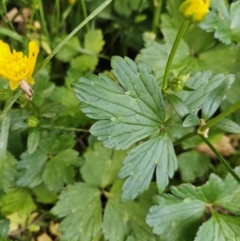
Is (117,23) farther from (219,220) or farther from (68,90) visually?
(219,220)

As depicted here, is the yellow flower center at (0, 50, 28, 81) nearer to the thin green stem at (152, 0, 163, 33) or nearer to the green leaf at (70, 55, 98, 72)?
the green leaf at (70, 55, 98, 72)

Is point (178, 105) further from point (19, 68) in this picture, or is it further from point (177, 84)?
point (19, 68)

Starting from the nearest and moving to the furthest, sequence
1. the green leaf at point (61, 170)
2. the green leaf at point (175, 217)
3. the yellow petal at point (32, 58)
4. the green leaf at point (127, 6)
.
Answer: the yellow petal at point (32, 58), the green leaf at point (175, 217), the green leaf at point (61, 170), the green leaf at point (127, 6)

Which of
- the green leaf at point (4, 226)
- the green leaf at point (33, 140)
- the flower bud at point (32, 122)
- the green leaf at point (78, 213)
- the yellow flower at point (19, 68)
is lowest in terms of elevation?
the green leaf at point (78, 213)

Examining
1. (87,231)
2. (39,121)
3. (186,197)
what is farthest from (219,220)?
(39,121)

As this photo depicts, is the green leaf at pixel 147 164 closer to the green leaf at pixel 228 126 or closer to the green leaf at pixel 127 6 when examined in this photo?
the green leaf at pixel 228 126

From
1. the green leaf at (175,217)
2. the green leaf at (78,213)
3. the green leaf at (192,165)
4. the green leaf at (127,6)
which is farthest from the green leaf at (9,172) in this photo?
the green leaf at (127,6)
